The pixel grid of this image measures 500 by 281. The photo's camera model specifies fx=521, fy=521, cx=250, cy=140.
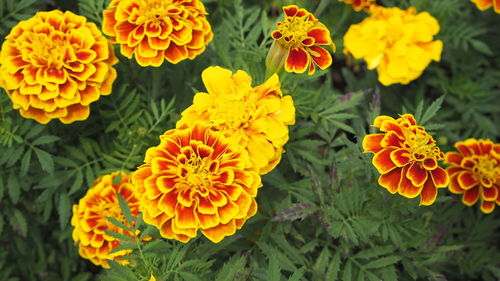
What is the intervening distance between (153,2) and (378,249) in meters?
1.05

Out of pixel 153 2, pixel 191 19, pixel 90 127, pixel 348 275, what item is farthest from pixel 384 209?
pixel 90 127

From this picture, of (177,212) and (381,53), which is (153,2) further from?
(381,53)

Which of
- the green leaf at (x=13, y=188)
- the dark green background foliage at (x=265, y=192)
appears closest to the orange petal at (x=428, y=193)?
the dark green background foliage at (x=265, y=192)

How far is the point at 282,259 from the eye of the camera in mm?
1625

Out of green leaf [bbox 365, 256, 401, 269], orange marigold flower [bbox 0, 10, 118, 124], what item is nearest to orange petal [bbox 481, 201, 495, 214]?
green leaf [bbox 365, 256, 401, 269]

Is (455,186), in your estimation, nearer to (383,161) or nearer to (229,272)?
(383,161)

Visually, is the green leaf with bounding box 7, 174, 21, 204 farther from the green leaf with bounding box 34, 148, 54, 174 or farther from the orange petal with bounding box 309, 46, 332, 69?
the orange petal with bounding box 309, 46, 332, 69

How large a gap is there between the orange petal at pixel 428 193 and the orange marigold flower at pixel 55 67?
3.21 ft

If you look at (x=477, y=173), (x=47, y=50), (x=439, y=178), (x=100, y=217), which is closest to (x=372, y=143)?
(x=439, y=178)

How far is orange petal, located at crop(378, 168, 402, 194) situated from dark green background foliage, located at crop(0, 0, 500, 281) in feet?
0.67

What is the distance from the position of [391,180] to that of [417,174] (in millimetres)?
69

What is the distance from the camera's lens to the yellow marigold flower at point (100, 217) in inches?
64.0

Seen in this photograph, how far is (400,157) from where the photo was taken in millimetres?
1320

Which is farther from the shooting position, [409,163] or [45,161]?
[45,161]
